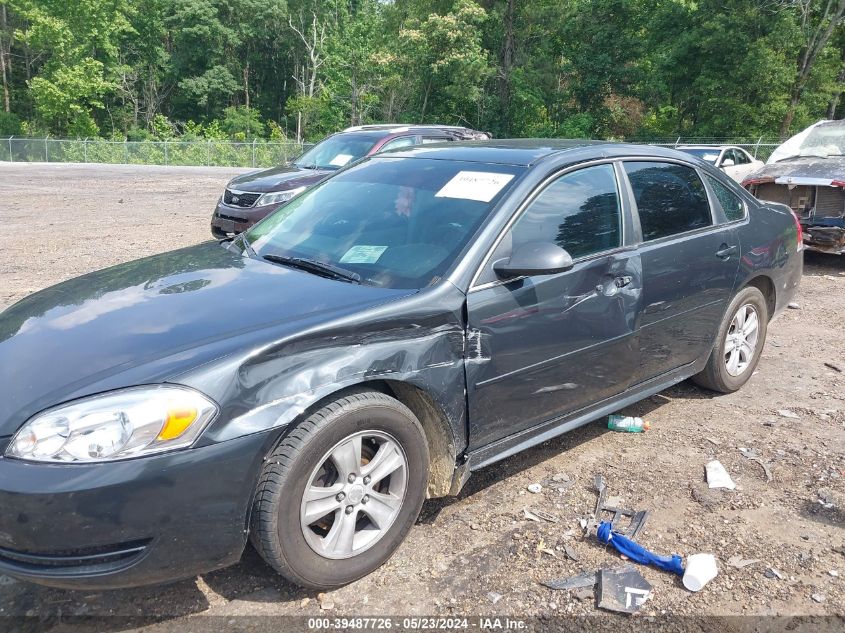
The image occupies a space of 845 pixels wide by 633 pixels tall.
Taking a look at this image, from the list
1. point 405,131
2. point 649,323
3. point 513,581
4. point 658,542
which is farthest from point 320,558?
point 405,131

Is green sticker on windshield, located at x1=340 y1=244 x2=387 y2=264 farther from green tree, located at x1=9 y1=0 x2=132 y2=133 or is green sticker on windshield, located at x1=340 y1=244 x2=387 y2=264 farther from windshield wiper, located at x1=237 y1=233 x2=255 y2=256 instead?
green tree, located at x1=9 y1=0 x2=132 y2=133

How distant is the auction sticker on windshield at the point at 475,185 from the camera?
11.0 feet

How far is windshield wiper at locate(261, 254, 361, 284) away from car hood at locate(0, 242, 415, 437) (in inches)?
2.2

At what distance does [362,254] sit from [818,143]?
9.23m

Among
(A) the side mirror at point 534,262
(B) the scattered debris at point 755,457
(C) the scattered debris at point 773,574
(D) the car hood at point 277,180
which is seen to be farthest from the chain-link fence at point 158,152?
(C) the scattered debris at point 773,574

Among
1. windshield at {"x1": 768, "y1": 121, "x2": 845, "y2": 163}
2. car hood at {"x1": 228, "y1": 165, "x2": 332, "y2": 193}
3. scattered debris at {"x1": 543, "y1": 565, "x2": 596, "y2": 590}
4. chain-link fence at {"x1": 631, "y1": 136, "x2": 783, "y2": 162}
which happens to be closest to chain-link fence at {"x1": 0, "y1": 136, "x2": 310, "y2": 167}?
chain-link fence at {"x1": 631, "y1": 136, "x2": 783, "y2": 162}

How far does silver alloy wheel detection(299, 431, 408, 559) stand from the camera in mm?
2600

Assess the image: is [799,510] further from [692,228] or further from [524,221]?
[524,221]

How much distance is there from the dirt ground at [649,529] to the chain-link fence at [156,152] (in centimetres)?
3189

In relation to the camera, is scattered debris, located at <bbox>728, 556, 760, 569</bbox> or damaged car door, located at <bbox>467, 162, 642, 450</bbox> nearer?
scattered debris, located at <bbox>728, 556, 760, 569</bbox>

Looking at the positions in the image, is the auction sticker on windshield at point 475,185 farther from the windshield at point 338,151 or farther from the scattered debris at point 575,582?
the windshield at point 338,151

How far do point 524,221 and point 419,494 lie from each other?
4.42 feet

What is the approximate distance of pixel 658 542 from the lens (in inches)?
122

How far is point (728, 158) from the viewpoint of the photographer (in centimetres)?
1396
